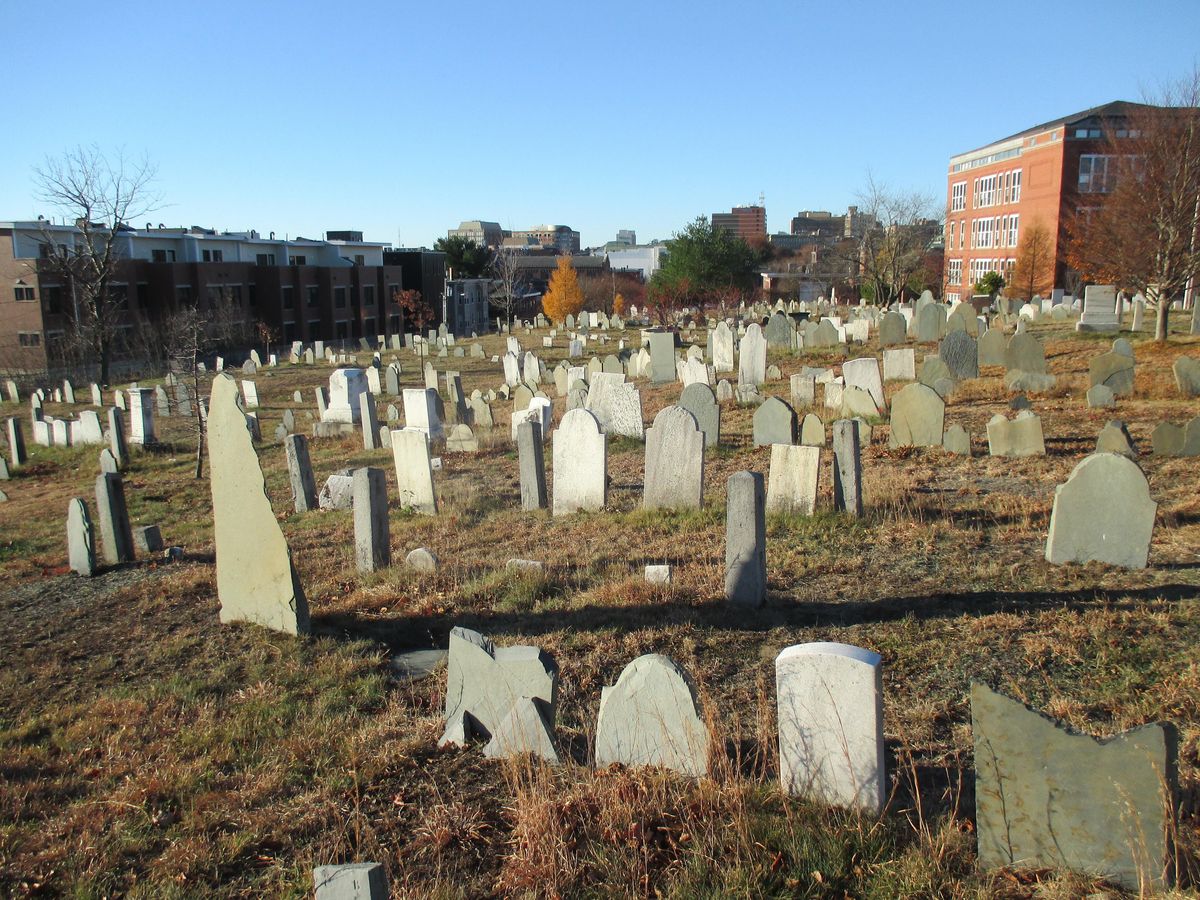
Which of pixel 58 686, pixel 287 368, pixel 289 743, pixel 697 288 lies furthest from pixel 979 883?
pixel 697 288

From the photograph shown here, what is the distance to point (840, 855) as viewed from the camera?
3150 mm

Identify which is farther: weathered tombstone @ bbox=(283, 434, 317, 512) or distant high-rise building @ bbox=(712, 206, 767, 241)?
distant high-rise building @ bbox=(712, 206, 767, 241)

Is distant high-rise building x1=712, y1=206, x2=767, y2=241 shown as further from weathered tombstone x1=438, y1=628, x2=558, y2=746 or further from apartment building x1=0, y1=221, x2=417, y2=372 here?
weathered tombstone x1=438, y1=628, x2=558, y2=746

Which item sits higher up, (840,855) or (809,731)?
(809,731)

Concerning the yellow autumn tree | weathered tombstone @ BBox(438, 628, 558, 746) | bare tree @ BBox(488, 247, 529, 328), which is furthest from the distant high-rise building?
weathered tombstone @ BBox(438, 628, 558, 746)

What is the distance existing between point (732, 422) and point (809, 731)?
438 inches

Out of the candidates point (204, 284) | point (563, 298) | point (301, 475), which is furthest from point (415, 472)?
point (204, 284)

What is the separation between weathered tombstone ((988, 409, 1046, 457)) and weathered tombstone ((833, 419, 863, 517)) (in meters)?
3.37

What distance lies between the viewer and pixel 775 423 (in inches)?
450

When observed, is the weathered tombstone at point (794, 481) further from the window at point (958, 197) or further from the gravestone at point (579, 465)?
the window at point (958, 197)

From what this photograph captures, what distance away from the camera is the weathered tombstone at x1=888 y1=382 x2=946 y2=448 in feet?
36.2

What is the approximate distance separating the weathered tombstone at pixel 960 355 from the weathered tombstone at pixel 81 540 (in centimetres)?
1354

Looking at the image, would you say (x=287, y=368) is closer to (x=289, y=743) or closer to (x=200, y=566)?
(x=200, y=566)

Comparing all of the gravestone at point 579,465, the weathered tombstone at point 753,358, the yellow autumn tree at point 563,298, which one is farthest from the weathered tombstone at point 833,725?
the yellow autumn tree at point 563,298
